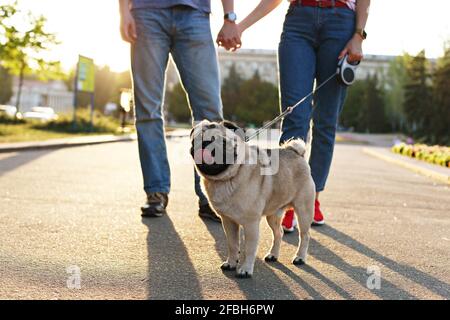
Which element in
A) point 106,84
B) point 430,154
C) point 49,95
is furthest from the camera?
point 49,95

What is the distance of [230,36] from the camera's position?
4645 mm

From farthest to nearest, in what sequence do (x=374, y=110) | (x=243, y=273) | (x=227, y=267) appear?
(x=374, y=110) < (x=227, y=267) < (x=243, y=273)

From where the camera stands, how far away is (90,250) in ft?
12.1

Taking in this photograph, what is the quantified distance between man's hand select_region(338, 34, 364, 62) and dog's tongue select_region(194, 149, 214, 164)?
2.04 m

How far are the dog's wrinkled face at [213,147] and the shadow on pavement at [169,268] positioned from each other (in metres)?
0.57

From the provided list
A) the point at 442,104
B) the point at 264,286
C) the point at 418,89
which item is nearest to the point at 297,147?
the point at 264,286

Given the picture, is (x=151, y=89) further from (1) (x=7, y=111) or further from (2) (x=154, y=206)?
(1) (x=7, y=111)

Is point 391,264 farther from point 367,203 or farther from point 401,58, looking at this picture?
point 401,58

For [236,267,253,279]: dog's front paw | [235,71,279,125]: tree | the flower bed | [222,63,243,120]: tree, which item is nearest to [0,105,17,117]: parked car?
the flower bed

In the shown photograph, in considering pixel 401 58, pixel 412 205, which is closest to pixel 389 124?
pixel 401 58

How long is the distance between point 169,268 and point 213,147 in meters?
0.74

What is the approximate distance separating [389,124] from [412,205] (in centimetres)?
7580

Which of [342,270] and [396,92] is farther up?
[396,92]

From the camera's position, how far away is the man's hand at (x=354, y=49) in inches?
182
